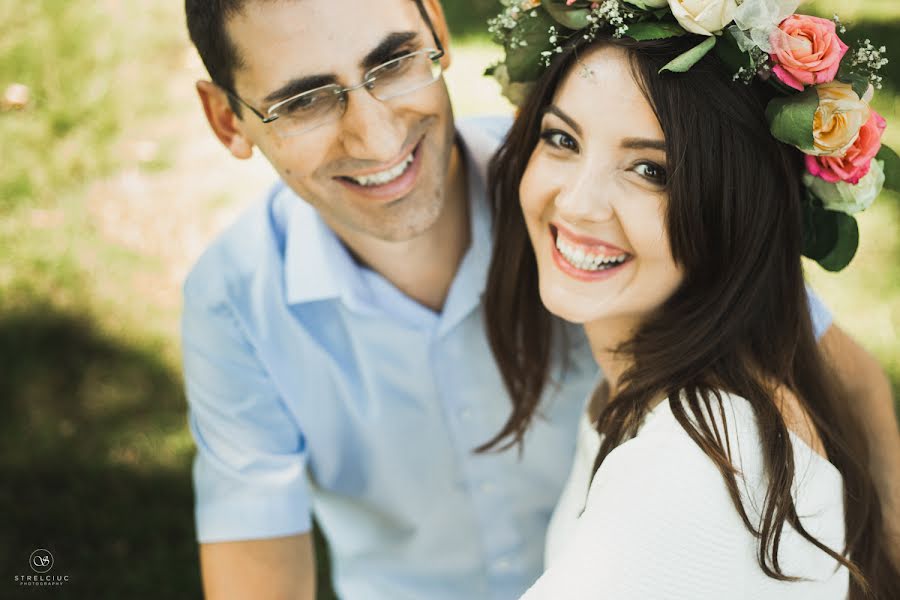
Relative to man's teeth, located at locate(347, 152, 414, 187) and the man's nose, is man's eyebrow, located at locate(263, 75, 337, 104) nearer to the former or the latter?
the man's nose

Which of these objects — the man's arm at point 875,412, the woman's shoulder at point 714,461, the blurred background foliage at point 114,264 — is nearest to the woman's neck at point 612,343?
the woman's shoulder at point 714,461

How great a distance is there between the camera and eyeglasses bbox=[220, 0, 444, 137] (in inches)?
88.4

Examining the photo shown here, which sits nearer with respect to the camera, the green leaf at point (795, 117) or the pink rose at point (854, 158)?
the green leaf at point (795, 117)

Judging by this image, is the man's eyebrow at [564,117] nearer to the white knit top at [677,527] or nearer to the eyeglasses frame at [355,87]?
the eyeglasses frame at [355,87]

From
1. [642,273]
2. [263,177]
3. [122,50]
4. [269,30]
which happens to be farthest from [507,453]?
[122,50]

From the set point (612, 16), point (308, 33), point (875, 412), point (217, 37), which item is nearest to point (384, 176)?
point (308, 33)

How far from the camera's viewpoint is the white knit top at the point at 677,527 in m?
1.73

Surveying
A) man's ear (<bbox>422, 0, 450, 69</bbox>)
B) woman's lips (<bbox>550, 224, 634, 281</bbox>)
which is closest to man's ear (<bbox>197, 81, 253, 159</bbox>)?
man's ear (<bbox>422, 0, 450, 69</bbox>)

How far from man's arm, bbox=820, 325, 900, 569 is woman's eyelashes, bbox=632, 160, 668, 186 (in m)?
0.80

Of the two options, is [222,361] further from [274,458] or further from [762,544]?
[762,544]

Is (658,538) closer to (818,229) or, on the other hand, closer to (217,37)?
(818,229)

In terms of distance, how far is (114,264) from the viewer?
181 inches

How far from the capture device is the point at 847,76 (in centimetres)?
197

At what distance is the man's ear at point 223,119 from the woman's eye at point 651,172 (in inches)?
43.6
